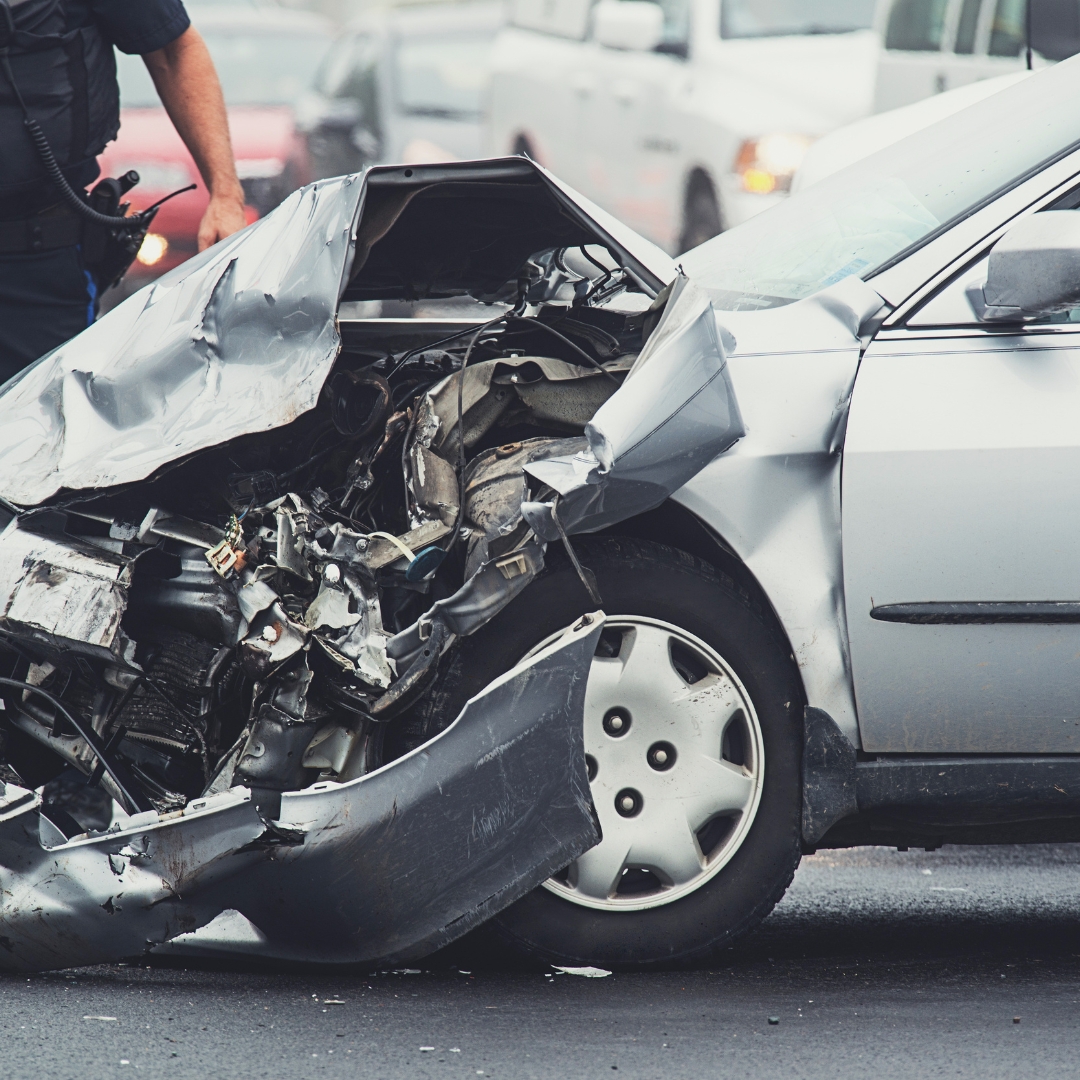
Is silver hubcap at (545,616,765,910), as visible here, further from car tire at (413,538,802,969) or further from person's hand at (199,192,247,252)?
person's hand at (199,192,247,252)

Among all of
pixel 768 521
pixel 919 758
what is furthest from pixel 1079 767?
pixel 768 521

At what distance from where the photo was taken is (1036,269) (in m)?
2.91

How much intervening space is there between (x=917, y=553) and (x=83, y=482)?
4.91 feet

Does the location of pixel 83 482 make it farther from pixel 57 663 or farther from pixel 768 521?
pixel 768 521

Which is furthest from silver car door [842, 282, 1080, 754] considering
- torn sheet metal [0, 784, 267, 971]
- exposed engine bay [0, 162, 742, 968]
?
torn sheet metal [0, 784, 267, 971]

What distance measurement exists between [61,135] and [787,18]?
5.90 metres

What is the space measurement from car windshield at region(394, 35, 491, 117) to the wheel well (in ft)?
34.0

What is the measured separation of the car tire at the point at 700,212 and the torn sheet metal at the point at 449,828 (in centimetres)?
630

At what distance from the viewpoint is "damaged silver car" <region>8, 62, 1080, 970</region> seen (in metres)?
2.85

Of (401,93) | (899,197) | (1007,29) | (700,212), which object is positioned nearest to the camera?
(899,197)

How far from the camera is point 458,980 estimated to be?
121 inches

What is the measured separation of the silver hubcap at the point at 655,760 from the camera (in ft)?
9.87

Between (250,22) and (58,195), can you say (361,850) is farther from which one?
(250,22)

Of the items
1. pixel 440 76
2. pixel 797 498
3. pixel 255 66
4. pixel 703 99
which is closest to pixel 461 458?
pixel 797 498
